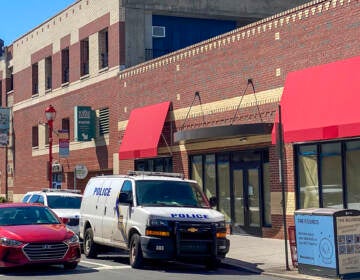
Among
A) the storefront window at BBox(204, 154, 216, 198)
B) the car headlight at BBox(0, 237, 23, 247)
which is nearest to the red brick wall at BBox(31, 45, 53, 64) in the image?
the storefront window at BBox(204, 154, 216, 198)

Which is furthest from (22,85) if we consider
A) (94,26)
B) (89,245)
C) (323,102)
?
(323,102)

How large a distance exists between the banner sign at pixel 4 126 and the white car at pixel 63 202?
22.6 m

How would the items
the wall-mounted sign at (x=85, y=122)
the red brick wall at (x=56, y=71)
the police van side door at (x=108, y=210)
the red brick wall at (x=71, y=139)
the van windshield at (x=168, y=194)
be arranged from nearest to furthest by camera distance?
the van windshield at (x=168, y=194), the police van side door at (x=108, y=210), the red brick wall at (x=71, y=139), the wall-mounted sign at (x=85, y=122), the red brick wall at (x=56, y=71)

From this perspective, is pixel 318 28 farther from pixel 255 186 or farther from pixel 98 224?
pixel 98 224

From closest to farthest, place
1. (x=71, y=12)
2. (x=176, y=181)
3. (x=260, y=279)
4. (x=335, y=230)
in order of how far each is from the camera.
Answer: (x=335, y=230) < (x=260, y=279) < (x=176, y=181) < (x=71, y=12)

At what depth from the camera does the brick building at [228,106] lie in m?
19.4

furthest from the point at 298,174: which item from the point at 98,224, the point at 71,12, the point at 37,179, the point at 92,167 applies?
the point at 37,179

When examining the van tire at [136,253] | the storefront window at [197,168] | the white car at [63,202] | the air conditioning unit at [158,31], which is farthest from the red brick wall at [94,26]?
the van tire at [136,253]

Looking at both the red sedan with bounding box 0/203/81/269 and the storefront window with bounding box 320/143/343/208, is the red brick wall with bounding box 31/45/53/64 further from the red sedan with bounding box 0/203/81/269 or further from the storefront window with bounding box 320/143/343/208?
the red sedan with bounding box 0/203/81/269

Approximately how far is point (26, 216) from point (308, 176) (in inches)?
331

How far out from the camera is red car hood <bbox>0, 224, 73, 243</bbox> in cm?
1408

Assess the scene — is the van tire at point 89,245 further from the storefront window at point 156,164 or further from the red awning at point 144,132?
the storefront window at point 156,164

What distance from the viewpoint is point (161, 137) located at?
26.8 metres

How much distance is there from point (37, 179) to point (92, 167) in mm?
7739
